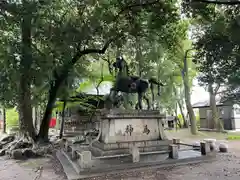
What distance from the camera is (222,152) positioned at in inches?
374

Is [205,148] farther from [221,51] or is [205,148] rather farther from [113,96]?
[221,51]

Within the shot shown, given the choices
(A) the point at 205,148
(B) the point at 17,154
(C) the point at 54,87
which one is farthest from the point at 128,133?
(C) the point at 54,87

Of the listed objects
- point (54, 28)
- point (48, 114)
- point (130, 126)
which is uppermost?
point (54, 28)

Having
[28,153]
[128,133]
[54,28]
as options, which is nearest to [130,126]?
[128,133]

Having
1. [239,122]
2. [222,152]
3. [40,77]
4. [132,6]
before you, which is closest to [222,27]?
[132,6]

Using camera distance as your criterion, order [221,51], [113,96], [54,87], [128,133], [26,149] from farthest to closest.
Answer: [54,87] < [26,149] < [113,96] < [128,133] < [221,51]

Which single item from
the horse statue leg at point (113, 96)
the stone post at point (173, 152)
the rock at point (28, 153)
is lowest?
the rock at point (28, 153)

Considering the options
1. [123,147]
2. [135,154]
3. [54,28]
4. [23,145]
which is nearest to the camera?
[135,154]

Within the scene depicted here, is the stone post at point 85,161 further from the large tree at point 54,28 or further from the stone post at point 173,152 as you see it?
the large tree at point 54,28

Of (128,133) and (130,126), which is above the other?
(130,126)

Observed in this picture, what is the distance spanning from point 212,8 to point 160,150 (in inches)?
224

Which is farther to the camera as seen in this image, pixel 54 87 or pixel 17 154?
pixel 54 87

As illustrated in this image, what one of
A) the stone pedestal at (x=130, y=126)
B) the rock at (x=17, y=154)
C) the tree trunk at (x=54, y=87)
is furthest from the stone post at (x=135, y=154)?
the tree trunk at (x=54, y=87)

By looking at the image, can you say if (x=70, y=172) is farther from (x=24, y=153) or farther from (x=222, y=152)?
(x=222, y=152)
